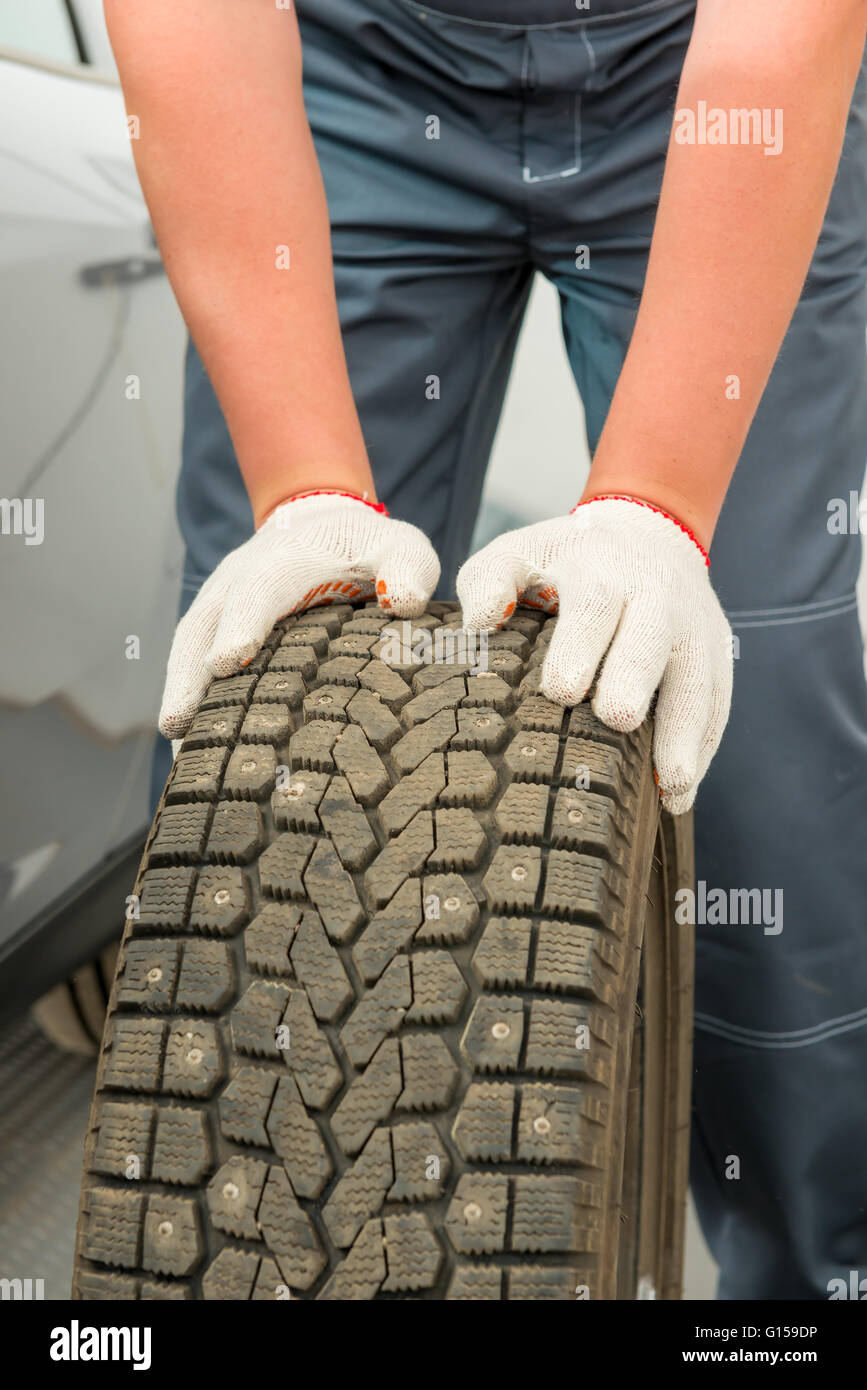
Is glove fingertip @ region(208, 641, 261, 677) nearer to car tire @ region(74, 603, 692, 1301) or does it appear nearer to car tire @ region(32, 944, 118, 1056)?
car tire @ region(74, 603, 692, 1301)

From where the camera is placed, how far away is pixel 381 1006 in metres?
0.59

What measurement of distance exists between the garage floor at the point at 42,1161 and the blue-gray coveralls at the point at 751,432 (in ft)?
0.94

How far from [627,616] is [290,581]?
0.22 meters

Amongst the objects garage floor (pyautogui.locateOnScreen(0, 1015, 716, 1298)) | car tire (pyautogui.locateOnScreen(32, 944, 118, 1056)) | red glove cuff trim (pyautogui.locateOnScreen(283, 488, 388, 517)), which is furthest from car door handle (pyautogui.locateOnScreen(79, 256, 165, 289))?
garage floor (pyautogui.locateOnScreen(0, 1015, 716, 1298))

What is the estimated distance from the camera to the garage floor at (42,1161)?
125 centimetres

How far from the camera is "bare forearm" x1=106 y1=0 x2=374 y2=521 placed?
2.76 ft

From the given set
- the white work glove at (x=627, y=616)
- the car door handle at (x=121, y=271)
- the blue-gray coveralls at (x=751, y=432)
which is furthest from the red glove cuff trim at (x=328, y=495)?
the car door handle at (x=121, y=271)

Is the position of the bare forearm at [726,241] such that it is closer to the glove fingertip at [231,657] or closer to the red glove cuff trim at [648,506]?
the red glove cuff trim at [648,506]

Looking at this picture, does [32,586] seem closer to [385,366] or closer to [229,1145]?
[385,366]

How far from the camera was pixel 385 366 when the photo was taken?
1.08 metres

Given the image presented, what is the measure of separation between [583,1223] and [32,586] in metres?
0.80

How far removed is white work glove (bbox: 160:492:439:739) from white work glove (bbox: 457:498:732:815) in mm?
48
